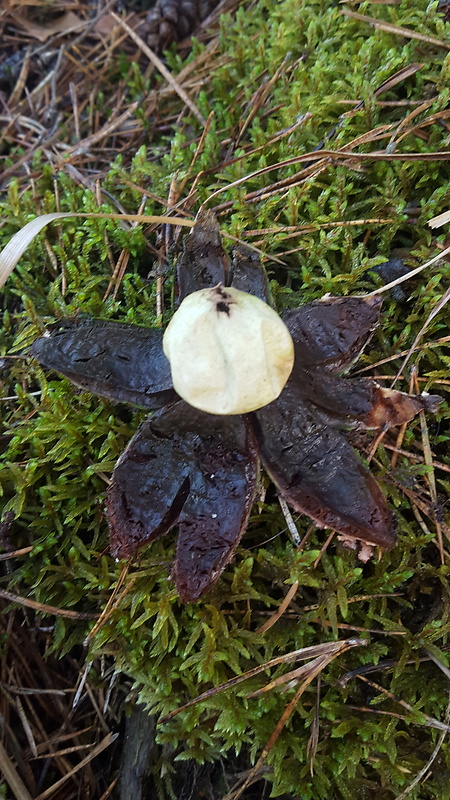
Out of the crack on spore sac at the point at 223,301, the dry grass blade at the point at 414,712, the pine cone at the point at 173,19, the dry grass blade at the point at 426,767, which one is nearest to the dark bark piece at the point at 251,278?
the crack on spore sac at the point at 223,301

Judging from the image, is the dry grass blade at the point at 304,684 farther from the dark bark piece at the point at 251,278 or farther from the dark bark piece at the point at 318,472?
the dark bark piece at the point at 251,278

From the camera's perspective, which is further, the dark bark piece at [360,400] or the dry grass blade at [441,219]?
the dry grass blade at [441,219]

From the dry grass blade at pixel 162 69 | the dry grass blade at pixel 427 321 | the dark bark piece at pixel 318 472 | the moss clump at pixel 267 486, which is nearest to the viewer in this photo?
the dark bark piece at pixel 318 472

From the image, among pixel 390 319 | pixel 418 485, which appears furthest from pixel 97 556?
pixel 390 319

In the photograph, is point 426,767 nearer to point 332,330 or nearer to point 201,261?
point 332,330

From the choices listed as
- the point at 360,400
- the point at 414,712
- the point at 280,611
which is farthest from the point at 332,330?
the point at 414,712

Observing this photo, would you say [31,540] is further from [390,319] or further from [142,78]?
[142,78]

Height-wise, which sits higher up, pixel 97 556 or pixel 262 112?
pixel 262 112
